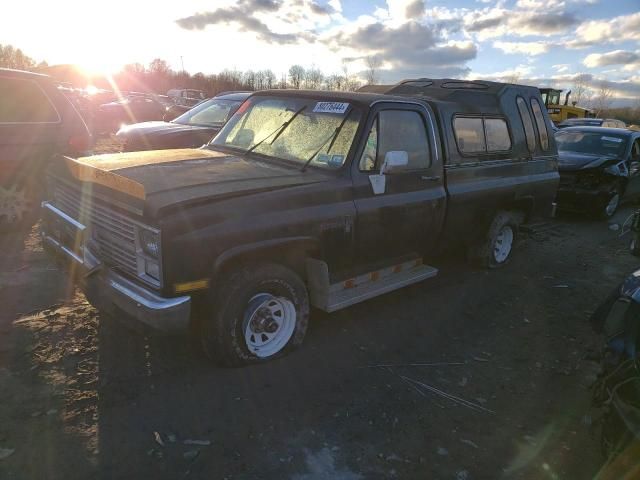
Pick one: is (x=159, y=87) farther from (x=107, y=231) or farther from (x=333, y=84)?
(x=107, y=231)

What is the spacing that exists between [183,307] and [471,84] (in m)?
4.68

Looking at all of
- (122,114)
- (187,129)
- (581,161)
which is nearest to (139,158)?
(187,129)

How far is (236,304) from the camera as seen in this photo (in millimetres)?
3418

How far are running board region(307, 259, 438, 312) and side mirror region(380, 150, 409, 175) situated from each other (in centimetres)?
101

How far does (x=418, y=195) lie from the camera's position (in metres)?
4.62

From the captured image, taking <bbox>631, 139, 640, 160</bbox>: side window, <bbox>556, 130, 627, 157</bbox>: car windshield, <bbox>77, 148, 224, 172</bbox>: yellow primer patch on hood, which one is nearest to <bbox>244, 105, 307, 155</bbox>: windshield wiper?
<bbox>77, 148, 224, 172</bbox>: yellow primer patch on hood

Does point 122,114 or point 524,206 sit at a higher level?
point 122,114

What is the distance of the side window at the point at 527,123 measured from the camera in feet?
20.0

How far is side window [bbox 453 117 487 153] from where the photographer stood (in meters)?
5.13

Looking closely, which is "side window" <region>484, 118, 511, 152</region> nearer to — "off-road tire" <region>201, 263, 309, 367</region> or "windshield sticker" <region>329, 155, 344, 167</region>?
"windshield sticker" <region>329, 155, 344, 167</region>

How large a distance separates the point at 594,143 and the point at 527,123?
5.14 meters

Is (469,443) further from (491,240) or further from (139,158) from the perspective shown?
(139,158)

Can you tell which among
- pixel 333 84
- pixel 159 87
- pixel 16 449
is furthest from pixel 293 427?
pixel 159 87

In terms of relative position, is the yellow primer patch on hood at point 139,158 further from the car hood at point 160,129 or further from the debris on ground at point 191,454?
the car hood at point 160,129
